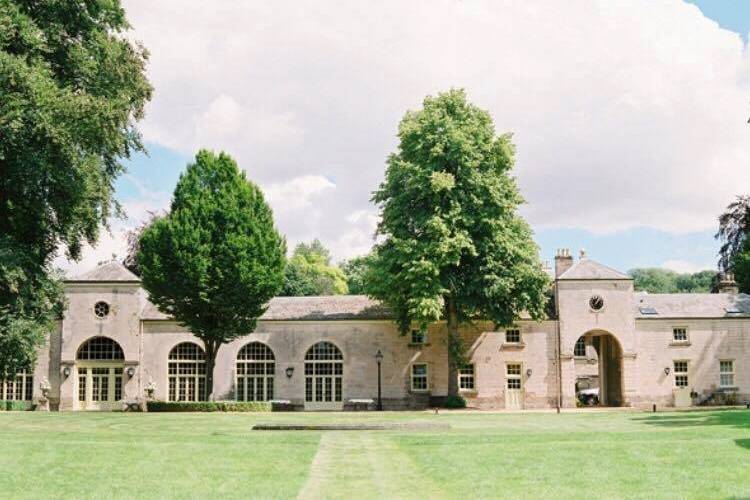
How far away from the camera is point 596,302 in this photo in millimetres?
42500

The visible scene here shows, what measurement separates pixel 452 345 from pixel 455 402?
2.55 meters

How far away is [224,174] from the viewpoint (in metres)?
38.1

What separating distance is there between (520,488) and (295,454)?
Answer: 18.6ft

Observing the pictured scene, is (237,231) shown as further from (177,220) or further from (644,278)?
(644,278)

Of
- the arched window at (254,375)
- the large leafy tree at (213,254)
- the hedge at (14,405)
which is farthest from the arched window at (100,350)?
the large leafy tree at (213,254)

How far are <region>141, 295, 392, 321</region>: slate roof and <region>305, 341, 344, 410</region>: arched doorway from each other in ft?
5.09

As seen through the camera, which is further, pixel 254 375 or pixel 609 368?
pixel 609 368

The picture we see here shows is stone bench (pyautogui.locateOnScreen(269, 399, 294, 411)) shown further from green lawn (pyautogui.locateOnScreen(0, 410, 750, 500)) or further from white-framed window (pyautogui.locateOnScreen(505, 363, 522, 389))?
green lawn (pyautogui.locateOnScreen(0, 410, 750, 500))

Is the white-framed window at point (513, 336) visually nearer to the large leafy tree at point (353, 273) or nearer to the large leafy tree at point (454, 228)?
the large leafy tree at point (454, 228)

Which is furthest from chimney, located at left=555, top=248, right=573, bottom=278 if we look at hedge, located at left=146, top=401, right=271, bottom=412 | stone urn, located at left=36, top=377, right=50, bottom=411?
stone urn, located at left=36, top=377, right=50, bottom=411

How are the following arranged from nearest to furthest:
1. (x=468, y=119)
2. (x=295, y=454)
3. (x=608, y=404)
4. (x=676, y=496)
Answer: (x=676, y=496), (x=295, y=454), (x=468, y=119), (x=608, y=404)

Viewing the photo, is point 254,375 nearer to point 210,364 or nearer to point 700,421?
point 210,364

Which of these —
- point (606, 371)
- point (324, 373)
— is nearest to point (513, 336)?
point (606, 371)

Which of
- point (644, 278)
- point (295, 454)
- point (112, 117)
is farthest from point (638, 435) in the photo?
point (644, 278)
